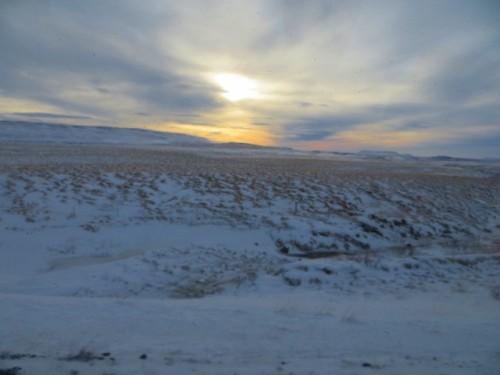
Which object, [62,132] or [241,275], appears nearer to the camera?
[241,275]

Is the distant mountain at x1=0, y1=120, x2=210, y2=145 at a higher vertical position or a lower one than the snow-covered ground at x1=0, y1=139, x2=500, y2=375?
higher

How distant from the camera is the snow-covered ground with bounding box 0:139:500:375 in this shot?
13.5 ft

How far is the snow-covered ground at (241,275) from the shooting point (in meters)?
4.12

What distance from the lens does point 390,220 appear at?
1325cm

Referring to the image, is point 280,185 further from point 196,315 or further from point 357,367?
point 357,367

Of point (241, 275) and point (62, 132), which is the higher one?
point (62, 132)

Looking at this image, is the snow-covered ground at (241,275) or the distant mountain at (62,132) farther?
the distant mountain at (62,132)

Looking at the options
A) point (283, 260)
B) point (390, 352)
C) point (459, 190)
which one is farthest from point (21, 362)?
point (459, 190)

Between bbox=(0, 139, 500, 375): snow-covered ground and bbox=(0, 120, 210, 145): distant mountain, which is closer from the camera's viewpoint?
bbox=(0, 139, 500, 375): snow-covered ground

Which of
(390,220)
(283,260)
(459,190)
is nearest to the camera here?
(283,260)

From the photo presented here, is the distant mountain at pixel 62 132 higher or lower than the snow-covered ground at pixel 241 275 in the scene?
higher

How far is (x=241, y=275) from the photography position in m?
8.38

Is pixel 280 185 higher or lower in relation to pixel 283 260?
higher

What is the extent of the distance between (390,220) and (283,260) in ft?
19.9
